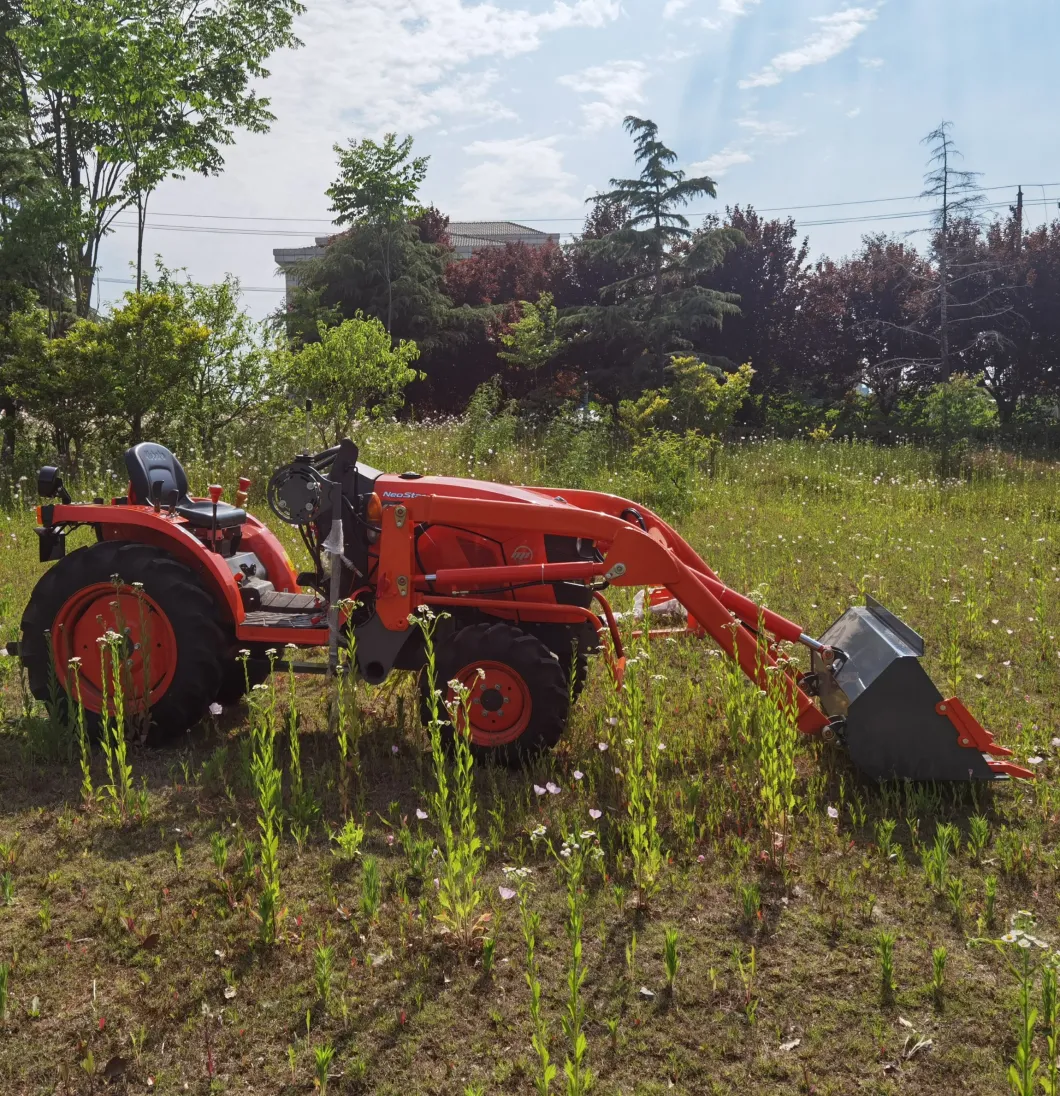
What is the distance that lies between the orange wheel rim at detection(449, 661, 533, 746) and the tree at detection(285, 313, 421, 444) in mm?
9877

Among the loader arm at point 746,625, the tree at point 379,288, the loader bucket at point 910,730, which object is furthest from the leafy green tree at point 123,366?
the tree at point 379,288

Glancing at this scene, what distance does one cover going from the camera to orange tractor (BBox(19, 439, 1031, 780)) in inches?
153

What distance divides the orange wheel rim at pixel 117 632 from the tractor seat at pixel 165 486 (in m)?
0.53

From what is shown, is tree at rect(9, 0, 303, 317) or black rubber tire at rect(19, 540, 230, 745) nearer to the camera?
black rubber tire at rect(19, 540, 230, 745)

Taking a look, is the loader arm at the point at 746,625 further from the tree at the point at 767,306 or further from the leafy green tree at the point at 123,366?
the tree at the point at 767,306

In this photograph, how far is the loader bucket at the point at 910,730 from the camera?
372 centimetres

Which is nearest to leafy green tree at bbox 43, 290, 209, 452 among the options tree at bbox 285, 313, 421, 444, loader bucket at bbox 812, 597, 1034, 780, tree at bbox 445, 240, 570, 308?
tree at bbox 285, 313, 421, 444

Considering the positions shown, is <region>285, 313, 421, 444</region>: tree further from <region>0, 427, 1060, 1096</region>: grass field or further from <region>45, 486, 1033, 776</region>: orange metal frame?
<region>45, 486, 1033, 776</region>: orange metal frame

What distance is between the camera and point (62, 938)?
10.0ft

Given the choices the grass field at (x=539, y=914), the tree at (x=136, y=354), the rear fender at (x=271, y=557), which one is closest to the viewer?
the grass field at (x=539, y=914)

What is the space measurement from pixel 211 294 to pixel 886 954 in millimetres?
12507

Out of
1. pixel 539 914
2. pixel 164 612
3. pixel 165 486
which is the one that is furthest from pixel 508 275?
pixel 539 914

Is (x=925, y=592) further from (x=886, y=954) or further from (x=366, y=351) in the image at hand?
(x=366, y=351)

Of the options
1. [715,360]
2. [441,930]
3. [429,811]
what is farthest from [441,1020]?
[715,360]
